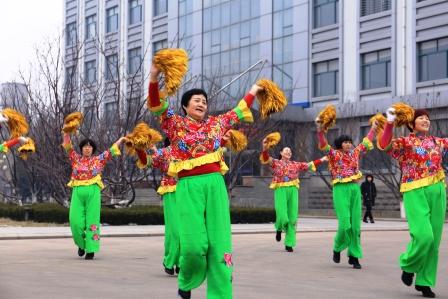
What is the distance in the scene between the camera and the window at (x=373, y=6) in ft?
126

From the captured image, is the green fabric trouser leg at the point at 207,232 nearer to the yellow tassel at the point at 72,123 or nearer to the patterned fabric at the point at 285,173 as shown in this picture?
the yellow tassel at the point at 72,123

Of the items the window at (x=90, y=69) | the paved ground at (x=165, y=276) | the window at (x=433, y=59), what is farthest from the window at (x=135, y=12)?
the paved ground at (x=165, y=276)

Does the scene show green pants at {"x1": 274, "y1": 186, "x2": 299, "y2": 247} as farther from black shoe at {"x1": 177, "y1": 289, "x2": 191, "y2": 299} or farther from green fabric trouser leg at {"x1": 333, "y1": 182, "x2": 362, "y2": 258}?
black shoe at {"x1": 177, "y1": 289, "x2": 191, "y2": 299}

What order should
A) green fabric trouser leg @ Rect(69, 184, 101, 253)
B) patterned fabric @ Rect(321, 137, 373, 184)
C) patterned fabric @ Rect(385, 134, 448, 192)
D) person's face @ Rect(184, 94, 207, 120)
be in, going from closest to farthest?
person's face @ Rect(184, 94, 207, 120) → patterned fabric @ Rect(385, 134, 448, 192) → patterned fabric @ Rect(321, 137, 373, 184) → green fabric trouser leg @ Rect(69, 184, 101, 253)

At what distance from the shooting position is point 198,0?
5012 centimetres

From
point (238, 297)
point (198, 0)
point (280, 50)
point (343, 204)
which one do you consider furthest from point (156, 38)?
point (238, 297)

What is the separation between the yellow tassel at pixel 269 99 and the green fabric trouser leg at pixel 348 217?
15.7 feet

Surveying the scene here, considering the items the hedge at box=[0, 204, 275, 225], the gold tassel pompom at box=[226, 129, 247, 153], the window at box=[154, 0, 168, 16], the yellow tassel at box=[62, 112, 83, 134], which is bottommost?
the hedge at box=[0, 204, 275, 225]

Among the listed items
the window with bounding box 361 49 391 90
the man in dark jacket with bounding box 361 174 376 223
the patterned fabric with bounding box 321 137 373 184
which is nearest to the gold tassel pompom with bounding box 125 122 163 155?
the patterned fabric with bounding box 321 137 373 184

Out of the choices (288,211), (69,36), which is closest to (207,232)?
(288,211)

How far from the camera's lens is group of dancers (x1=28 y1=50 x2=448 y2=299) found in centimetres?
680

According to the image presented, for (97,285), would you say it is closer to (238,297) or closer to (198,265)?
(238,297)

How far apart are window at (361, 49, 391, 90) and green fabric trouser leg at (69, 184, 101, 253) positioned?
28374 mm

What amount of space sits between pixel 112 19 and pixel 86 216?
48.2 meters
